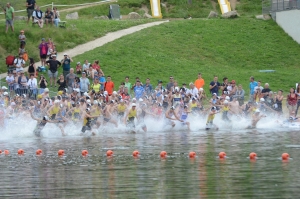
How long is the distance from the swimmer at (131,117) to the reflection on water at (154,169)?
231cm

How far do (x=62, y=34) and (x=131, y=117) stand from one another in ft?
51.0

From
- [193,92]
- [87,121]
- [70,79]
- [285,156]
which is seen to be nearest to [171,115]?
[193,92]

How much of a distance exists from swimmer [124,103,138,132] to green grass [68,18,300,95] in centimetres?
909

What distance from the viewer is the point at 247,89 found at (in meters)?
38.9

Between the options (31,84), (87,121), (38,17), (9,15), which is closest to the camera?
(87,121)

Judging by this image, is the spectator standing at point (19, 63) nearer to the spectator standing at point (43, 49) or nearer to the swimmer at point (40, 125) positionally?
the spectator standing at point (43, 49)

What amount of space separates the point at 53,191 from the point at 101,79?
18668 millimetres

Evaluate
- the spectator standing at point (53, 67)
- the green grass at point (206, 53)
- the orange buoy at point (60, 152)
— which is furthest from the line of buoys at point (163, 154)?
the green grass at point (206, 53)

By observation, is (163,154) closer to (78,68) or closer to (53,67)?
(53,67)

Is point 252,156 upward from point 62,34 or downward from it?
downward

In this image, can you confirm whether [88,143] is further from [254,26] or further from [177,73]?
[254,26]

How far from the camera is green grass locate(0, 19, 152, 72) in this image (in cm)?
4047

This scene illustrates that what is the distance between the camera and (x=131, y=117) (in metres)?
29.4

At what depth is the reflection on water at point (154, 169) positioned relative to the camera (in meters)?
16.1
